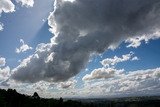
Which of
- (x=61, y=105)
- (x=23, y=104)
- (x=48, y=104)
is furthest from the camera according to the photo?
(x=61, y=105)

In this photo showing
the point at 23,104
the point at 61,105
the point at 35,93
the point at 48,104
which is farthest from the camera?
the point at 35,93

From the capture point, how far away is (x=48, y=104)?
161m

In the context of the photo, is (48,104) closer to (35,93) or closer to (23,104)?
(23,104)

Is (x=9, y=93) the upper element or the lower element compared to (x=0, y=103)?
upper

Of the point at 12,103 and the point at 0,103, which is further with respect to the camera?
the point at 12,103

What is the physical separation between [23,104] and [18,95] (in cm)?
1305

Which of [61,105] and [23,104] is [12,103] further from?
[61,105]

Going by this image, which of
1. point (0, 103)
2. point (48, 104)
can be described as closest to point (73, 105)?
point (48, 104)

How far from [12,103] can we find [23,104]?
19.4ft

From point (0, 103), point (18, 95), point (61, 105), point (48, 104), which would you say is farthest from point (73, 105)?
point (0, 103)

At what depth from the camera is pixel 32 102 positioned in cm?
15400

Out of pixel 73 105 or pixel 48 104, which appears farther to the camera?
pixel 73 105

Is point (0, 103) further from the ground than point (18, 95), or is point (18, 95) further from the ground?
point (18, 95)

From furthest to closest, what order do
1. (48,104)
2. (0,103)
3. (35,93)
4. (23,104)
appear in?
(35,93) → (48,104) → (23,104) → (0,103)
